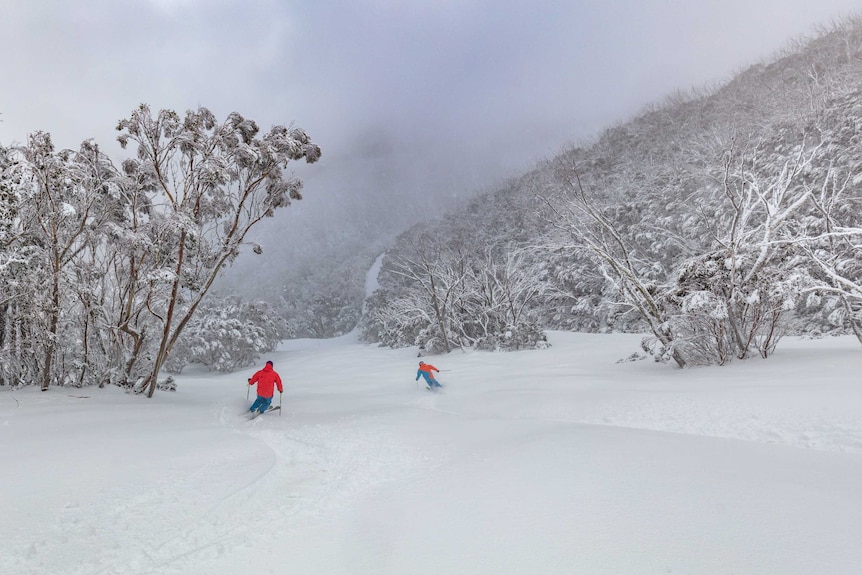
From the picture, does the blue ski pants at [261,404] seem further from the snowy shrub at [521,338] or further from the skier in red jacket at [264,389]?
the snowy shrub at [521,338]

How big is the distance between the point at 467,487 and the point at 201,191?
9435mm

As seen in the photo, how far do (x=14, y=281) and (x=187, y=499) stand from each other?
25.6 feet

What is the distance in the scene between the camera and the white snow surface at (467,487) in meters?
2.81

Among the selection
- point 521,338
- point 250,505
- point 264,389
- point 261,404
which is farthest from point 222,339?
point 250,505

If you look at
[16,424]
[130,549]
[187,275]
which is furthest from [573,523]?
[187,275]

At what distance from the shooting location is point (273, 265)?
3081 inches

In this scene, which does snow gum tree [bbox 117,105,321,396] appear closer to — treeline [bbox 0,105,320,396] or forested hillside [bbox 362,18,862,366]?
treeline [bbox 0,105,320,396]

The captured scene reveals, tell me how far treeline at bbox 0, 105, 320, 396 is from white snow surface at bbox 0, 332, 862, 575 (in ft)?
7.74

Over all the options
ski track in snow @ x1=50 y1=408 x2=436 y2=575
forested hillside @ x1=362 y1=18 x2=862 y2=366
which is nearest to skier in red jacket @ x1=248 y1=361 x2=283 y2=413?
ski track in snow @ x1=50 y1=408 x2=436 y2=575

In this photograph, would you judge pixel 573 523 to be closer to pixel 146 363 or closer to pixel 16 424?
pixel 16 424

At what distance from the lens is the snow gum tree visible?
31.6 ft

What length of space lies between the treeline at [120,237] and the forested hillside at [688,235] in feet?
24.6

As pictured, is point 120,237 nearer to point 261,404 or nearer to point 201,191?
point 201,191

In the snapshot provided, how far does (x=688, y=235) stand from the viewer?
2462 cm
